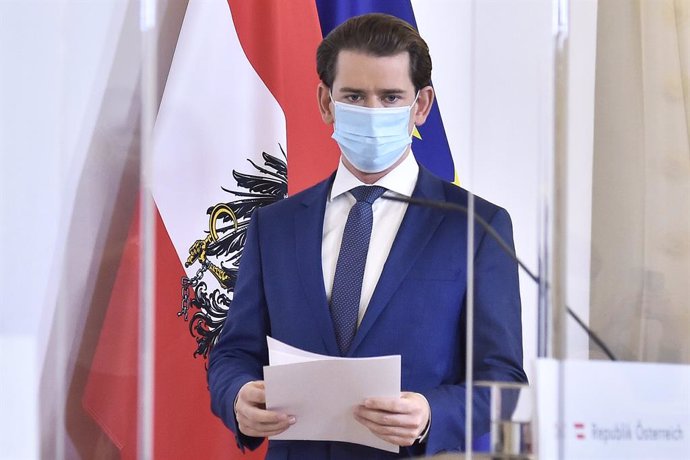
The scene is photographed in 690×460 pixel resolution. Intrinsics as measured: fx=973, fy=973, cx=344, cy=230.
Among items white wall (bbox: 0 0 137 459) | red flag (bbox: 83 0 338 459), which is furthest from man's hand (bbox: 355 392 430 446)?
red flag (bbox: 83 0 338 459)

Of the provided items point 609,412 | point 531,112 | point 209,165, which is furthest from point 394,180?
point 609,412

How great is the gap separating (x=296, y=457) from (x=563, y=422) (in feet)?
2.89

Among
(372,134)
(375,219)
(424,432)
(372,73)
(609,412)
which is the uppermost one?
(372,73)

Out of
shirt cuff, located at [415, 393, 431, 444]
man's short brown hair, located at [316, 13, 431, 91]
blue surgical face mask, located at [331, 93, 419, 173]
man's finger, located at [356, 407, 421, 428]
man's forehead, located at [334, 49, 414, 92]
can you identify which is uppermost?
man's short brown hair, located at [316, 13, 431, 91]

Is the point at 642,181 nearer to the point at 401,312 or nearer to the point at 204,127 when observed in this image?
the point at 401,312

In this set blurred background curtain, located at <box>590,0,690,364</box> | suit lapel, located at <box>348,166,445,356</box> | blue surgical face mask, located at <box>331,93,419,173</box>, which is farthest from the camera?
blue surgical face mask, located at <box>331,93,419,173</box>

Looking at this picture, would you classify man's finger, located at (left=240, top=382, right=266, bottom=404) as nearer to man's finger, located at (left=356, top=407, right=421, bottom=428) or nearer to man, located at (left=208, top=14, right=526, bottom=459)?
man, located at (left=208, top=14, right=526, bottom=459)

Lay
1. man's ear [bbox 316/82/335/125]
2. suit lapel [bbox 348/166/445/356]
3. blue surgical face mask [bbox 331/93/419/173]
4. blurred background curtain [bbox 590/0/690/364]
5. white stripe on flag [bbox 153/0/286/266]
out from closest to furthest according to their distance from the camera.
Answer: blurred background curtain [bbox 590/0/690/364] < suit lapel [bbox 348/166/445/356] < blue surgical face mask [bbox 331/93/419/173] < man's ear [bbox 316/82/335/125] < white stripe on flag [bbox 153/0/286/266]

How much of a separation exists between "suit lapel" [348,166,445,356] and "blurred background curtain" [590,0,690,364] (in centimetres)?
45

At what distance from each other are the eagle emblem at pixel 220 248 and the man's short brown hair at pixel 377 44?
1.65 ft

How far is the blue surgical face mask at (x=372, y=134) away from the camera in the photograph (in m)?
1.92

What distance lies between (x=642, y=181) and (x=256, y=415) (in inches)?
28.9

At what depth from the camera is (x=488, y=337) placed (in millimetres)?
1649

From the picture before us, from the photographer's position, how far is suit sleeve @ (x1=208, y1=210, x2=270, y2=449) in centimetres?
183
